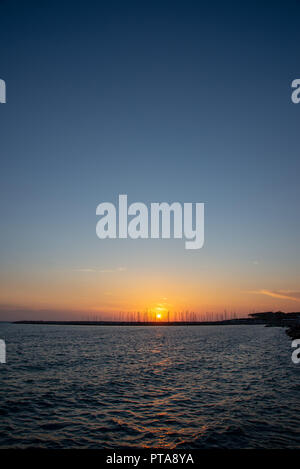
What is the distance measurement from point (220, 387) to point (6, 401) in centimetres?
1801

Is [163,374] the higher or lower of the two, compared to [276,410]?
lower

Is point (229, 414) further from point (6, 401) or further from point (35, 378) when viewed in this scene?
point (35, 378)

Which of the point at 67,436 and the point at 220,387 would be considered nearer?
the point at 67,436

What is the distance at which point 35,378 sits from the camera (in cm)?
3159

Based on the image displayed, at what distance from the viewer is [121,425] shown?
704 inches

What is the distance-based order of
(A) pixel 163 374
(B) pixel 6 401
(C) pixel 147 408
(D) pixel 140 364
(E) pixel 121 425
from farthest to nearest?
1. (D) pixel 140 364
2. (A) pixel 163 374
3. (B) pixel 6 401
4. (C) pixel 147 408
5. (E) pixel 121 425

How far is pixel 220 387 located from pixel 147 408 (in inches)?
359

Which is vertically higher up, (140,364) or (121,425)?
(121,425)
